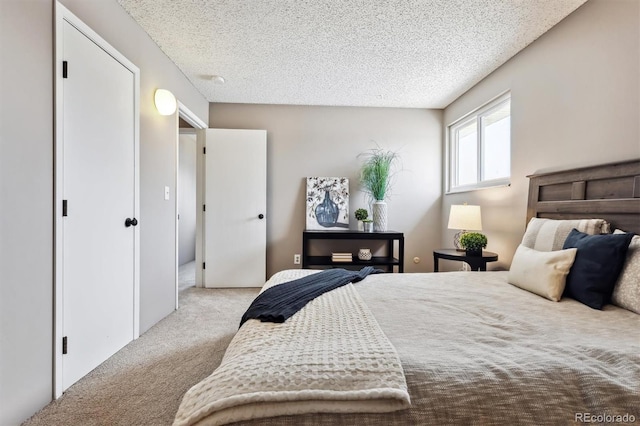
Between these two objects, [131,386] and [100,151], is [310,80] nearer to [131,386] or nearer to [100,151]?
[100,151]

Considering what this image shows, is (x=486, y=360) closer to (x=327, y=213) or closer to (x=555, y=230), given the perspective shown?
(x=555, y=230)

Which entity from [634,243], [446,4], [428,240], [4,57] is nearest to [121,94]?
[4,57]

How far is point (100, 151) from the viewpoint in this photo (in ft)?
6.06

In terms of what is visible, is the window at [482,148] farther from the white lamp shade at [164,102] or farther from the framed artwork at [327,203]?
the white lamp shade at [164,102]

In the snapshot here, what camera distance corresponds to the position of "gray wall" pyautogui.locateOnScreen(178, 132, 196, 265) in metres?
5.59

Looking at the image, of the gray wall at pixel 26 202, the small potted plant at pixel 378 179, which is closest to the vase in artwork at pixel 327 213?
the small potted plant at pixel 378 179

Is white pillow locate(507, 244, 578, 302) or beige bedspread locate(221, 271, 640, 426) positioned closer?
beige bedspread locate(221, 271, 640, 426)

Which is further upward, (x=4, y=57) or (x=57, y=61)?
(x=57, y=61)

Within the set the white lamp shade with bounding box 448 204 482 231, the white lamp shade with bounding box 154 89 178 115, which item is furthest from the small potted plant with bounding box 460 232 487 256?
the white lamp shade with bounding box 154 89 178 115

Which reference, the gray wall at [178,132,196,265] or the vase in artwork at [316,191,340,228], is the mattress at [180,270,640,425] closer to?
the vase in artwork at [316,191,340,228]

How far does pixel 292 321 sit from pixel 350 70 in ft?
8.40

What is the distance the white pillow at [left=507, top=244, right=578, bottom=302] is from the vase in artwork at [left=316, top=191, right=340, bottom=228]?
2.39 meters

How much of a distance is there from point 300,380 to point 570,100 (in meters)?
2.49

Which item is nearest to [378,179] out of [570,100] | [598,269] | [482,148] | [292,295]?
[482,148]
